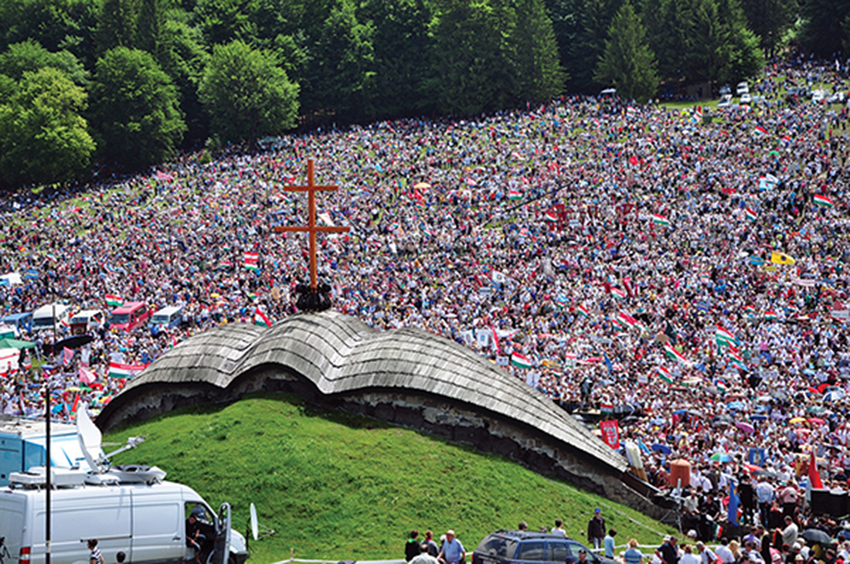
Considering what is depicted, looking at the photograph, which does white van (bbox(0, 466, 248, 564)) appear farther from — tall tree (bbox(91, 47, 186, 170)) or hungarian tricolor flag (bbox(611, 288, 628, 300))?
tall tree (bbox(91, 47, 186, 170))

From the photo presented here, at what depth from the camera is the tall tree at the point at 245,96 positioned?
10156 cm

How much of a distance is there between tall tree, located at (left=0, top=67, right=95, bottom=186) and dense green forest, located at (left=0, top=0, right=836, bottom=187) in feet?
0.47

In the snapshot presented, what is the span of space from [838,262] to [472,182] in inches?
1199

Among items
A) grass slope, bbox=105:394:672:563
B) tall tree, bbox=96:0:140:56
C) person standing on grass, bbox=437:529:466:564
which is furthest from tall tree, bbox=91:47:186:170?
person standing on grass, bbox=437:529:466:564

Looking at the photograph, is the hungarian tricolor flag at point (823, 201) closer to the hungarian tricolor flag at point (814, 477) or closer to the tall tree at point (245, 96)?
the hungarian tricolor flag at point (814, 477)

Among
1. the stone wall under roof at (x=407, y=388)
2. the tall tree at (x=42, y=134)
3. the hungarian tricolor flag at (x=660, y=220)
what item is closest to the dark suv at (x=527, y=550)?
the stone wall under roof at (x=407, y=388)

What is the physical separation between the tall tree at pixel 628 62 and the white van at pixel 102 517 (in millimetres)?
85055

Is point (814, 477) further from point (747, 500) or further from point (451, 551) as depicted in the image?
point (451, 551)

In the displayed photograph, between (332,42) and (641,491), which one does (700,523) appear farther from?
(332,42)

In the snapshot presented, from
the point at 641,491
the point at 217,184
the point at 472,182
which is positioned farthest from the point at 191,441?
the point at 217,184

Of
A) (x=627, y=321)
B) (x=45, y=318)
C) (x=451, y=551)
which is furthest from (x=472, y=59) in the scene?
(x=451, y=551)

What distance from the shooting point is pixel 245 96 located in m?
102

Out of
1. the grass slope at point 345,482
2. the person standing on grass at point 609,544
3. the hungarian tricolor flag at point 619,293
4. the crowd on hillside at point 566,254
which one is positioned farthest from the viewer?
the hungarian tricolor flag at point 619,293

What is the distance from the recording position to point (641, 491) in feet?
82.7
